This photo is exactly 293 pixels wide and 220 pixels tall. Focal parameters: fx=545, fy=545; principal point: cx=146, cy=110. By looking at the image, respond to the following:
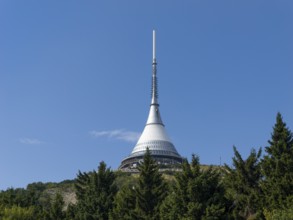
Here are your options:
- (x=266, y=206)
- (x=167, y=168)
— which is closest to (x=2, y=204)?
(x=266, y=206)

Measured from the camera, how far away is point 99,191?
41719 mm

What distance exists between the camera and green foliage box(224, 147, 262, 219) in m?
33.8

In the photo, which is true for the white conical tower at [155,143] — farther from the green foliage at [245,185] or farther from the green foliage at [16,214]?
the green foliage at [245,185]

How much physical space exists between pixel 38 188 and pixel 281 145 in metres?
62.1

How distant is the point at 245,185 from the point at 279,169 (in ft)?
9.93

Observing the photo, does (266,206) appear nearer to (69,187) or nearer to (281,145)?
(281,145)

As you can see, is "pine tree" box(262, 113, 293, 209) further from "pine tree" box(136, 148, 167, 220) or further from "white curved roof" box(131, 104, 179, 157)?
"white curved roof" box(131, 104, 179, 157)

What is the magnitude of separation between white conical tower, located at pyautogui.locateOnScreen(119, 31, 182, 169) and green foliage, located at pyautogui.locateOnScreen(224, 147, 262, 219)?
67.8 meters

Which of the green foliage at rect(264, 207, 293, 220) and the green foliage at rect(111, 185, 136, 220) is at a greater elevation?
the green foliage at rect(111, 185, 136, 220)

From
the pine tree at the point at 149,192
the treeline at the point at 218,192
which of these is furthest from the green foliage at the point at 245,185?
the pine tree at the point at 149,192

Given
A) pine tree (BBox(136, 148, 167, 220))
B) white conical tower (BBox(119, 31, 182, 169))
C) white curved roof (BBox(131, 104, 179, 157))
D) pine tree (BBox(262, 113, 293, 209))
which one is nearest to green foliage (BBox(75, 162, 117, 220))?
pine tree (BBox(136, 148, 167, 220))

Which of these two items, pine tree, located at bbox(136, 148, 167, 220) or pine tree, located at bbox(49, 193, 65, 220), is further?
pine tree, located at bbox(49, 193, 65, 220)

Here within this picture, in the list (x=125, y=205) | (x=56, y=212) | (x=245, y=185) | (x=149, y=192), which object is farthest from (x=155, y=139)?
(x=245, y=185)

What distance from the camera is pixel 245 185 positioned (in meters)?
34.8
